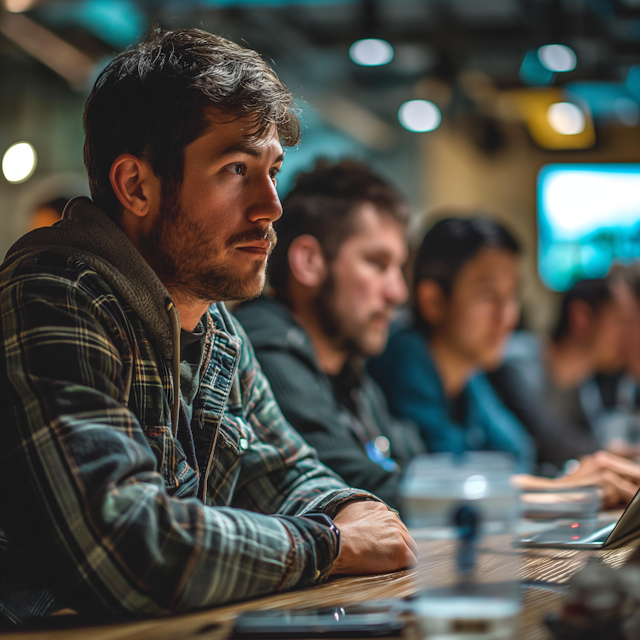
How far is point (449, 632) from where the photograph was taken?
583 millimetres

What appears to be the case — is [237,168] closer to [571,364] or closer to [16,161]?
[16,161]

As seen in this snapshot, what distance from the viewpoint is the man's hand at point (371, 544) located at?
0.88 m

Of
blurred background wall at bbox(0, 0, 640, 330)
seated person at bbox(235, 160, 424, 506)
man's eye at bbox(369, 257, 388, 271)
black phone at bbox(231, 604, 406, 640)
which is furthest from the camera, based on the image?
blurred background wall at bbox(0, 0, 640, 330)

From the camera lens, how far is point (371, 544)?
2.95ft

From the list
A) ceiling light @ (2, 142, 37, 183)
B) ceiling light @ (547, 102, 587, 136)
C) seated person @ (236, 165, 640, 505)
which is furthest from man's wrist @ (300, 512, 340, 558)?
ceiling light @ (547, 102, 587, 136)

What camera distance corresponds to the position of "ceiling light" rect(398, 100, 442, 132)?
5.96 metres

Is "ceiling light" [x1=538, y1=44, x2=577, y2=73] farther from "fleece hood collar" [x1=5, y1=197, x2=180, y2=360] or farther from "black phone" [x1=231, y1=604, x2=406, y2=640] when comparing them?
"black phone" [x1=231, y1=604, x2=406, y2=640]

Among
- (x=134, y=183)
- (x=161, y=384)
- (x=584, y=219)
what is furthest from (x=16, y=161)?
(x=584, y=219)

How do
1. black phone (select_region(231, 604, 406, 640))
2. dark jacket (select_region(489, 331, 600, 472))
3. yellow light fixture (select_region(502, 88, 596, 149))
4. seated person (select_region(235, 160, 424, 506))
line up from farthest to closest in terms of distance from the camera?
yellow light fixture (select_region(502, 88, 596, 149)) → dark jacket (select_region(489, 331, 600, 472)) → seated person (select_region(235, 160, 424, 506)) → black phone (select_region(231, 604, 406, 640))

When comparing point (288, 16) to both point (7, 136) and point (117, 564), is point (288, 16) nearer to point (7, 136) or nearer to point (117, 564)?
point (7, 136)

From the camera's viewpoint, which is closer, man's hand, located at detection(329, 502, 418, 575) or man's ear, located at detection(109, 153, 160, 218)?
man's hand, located at detection(329, 502, 418, 575)

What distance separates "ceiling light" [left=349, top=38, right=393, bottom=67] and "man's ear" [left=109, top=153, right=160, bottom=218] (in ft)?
12.5

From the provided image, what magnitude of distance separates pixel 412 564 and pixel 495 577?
0.32m

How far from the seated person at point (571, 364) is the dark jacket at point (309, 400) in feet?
6.00
